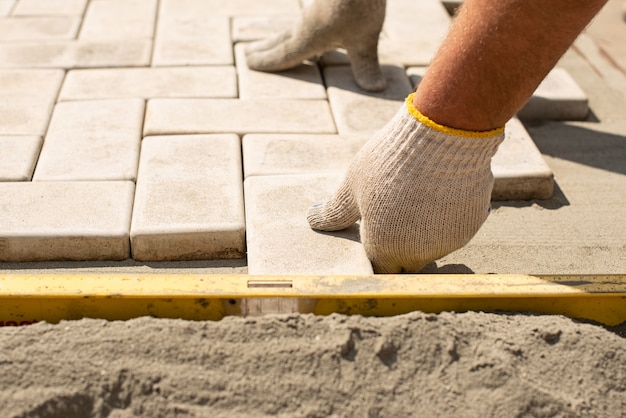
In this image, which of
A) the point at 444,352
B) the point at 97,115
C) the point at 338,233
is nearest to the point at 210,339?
the point at 444,352

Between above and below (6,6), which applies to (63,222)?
above

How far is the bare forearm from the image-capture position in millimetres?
1818

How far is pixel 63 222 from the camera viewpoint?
2506 millimetres

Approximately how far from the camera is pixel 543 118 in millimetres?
3529

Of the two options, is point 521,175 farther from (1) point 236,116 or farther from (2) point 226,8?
(2) point 226,8

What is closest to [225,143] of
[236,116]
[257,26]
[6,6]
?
[236,116]

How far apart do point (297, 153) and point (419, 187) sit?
2.95 ft

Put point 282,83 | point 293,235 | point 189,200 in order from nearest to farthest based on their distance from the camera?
point 293,235, point 189,200, point 282,83

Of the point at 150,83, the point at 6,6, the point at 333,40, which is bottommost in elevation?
the point at 6,6

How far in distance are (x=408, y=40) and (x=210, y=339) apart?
246cm

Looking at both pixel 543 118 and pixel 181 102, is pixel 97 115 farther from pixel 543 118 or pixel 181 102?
pixel 543 118

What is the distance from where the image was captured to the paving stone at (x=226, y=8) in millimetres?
4035

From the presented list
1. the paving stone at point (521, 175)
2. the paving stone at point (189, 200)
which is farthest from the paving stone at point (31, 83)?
the paving stone at point (521, 175)

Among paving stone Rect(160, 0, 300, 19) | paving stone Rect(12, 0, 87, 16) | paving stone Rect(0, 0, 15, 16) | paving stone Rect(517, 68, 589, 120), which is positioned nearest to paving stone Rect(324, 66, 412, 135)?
paving stone Rect(517, 68, 589, 120)
